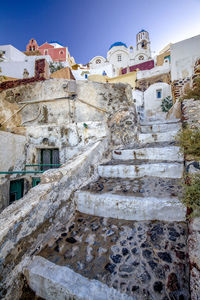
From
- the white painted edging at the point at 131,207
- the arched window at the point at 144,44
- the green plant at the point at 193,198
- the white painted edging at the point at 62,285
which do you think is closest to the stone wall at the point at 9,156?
the white painted edging at the point at 131,207

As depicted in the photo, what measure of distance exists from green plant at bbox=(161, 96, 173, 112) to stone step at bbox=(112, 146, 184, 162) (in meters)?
13.1

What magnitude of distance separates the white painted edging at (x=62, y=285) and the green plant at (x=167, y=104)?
15.5 metres

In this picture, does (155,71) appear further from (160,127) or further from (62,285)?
(62,285)

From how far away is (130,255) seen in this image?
1236 millimetres

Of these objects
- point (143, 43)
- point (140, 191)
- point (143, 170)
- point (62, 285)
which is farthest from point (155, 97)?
point (143, 43)

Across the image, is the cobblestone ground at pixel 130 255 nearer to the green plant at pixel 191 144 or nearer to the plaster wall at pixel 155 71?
the green plant at pixel 191 144

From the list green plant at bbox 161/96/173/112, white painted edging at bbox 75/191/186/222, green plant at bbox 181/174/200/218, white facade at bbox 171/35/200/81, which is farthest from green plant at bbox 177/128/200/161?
green plant at bbox 161/96/173/112

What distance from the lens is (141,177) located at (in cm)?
242

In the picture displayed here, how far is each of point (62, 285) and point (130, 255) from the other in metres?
0.60

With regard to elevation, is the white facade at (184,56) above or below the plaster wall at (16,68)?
below

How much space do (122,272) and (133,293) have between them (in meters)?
0.16

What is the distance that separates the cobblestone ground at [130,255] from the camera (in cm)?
100

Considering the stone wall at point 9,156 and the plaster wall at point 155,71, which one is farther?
the plaster wall at point 155,71

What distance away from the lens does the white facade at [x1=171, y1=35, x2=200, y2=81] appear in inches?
340
